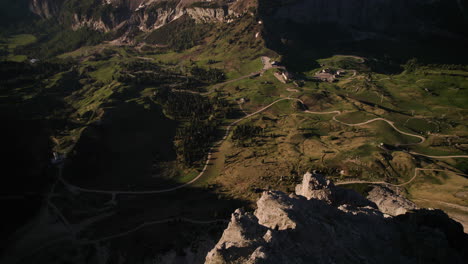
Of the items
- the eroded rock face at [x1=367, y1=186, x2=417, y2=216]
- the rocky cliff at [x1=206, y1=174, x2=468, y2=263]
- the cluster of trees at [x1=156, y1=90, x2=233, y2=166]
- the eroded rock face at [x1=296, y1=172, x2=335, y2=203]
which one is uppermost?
the rocky cliff at [x1=206, y1=174, x2=468, y2=263]

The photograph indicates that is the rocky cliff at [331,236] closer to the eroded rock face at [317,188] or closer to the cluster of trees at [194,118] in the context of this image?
the eroded rock face at [317,188]

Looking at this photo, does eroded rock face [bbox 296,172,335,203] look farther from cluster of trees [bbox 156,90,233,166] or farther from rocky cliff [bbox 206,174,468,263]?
cluster of trees [bbox 156,90,233,166]

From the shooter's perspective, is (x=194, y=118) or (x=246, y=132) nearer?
(x=246, y=132)

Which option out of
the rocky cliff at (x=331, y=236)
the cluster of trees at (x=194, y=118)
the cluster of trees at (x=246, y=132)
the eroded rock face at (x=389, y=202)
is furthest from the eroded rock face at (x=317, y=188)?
the cluster of trees at (x=246, y=132)

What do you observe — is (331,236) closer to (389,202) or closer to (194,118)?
(389,202)

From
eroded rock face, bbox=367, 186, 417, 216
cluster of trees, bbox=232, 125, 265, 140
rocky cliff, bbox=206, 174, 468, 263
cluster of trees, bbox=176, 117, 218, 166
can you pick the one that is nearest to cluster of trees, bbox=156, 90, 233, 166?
cluster of trees, bbox=176, 117, 218, 166

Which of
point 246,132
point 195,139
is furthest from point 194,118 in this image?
point 246,132
